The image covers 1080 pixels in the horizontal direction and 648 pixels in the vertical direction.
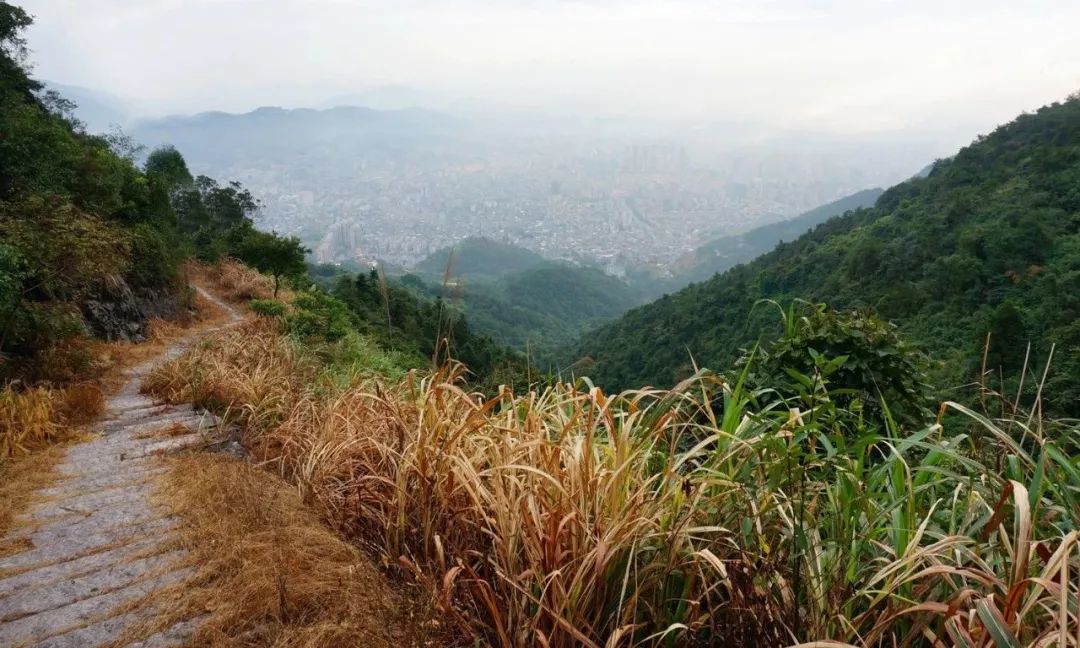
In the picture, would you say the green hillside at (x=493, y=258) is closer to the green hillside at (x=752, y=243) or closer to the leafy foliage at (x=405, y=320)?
the green hillside at (x=752, y=243)

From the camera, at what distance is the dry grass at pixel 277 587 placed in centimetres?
156

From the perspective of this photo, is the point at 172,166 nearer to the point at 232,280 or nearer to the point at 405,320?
the point at 405,320

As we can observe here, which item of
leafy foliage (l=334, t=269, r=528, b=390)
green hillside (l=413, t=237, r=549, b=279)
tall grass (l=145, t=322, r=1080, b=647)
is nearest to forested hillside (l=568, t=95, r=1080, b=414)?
leafy foliage (l=334, t=269, r=528, b=390)

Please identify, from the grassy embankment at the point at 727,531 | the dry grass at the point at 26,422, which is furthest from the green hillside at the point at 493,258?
the grassy embankment at the point at 727,531

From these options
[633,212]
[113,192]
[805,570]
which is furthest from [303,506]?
[633,212]

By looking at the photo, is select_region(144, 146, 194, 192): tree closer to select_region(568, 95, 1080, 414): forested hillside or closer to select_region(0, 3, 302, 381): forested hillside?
select_region(0, 3, 302, 381): forested hillside

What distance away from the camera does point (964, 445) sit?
205 cm

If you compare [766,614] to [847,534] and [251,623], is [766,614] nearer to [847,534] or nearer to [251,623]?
[847,534]

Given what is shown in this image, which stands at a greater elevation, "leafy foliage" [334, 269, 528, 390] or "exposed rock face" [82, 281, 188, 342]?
"exposed rock face" [82, 281, 188, 342]

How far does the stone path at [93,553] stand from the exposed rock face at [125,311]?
3.67 metres

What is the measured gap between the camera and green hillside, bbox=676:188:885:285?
113 metres

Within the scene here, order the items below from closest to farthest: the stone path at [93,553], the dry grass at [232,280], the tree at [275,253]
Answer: the stone path at [93,553] → the dry grass at [232,280] → the tree at [275,253]

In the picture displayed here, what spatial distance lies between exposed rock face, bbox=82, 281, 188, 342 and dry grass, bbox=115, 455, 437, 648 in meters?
5.29

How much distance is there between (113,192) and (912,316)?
2875cm
